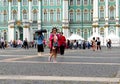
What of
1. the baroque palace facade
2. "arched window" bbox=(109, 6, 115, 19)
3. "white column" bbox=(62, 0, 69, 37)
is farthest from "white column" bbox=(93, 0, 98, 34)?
"white column" bbox=(62, 0, 69, 37)

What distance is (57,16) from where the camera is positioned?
3093 inches

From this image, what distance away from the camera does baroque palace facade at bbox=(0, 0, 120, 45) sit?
249 feet

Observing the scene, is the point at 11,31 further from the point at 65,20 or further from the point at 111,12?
the point at 111,12

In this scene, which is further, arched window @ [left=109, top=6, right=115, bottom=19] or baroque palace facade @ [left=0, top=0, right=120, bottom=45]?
baroque palace facade @ [left=0, top=0, right=120, bottom=45]

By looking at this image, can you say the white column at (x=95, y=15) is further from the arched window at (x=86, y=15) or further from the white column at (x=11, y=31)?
the white column at (x=11, y=31)

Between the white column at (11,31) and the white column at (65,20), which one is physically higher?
the white column at (65,20)

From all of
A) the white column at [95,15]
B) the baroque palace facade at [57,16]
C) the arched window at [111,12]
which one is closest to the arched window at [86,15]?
the baroque palace facade at [57,16]

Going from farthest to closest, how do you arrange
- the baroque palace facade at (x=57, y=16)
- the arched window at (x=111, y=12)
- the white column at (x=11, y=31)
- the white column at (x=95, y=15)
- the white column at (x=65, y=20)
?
A: the white column at (x=11, y=31)
the white column at (x=65, y=20)
the baroque palace facade at (x=57, y=16)
the arched window at (x=111, y=12)
the white column at (x=95, y=15)

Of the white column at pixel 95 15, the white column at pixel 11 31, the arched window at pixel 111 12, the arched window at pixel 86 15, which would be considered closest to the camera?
the white column at pixel 95 15

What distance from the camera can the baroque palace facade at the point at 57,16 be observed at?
249 ft

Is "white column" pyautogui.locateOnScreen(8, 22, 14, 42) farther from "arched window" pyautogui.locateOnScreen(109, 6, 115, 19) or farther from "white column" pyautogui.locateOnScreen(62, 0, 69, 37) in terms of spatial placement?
"arched window" pyautogui.locateOnScreen(109, 6, 115, 19)

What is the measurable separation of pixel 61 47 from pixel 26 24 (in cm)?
4832

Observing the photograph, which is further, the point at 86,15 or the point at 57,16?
the point at 57,16

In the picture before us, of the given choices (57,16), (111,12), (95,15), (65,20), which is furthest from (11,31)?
(111,12)
